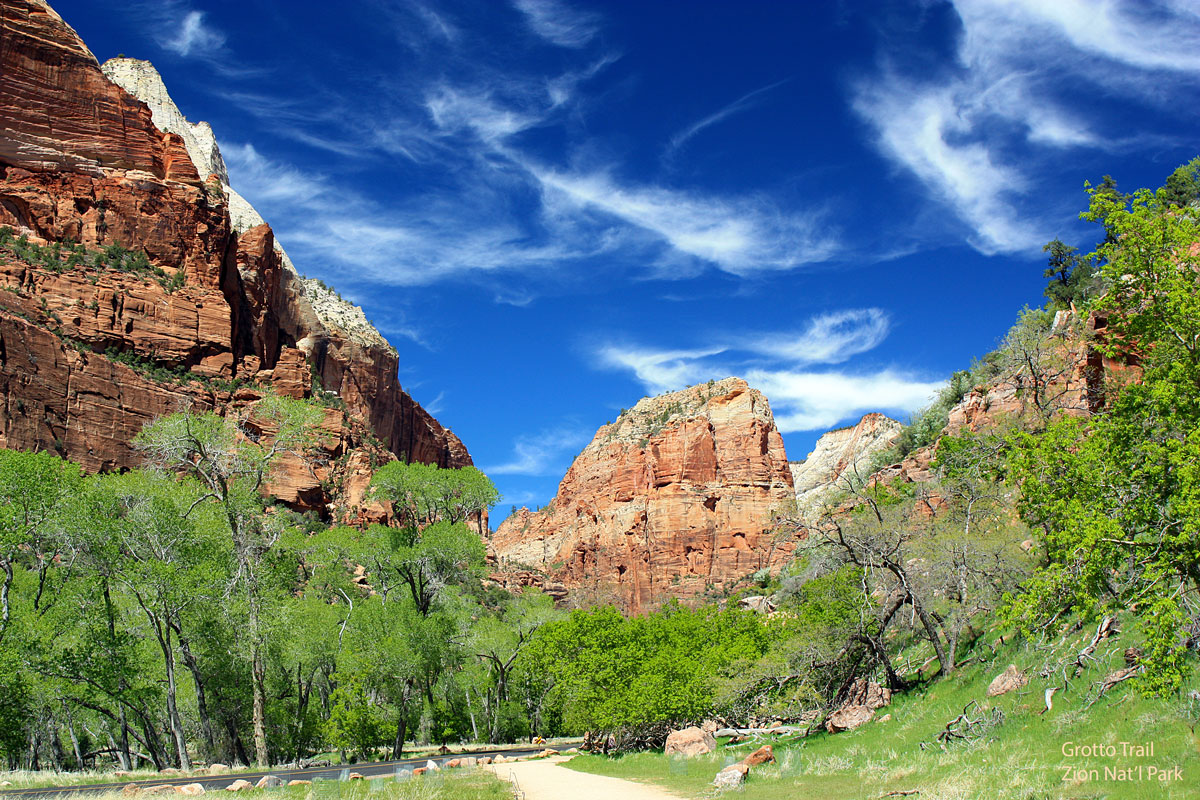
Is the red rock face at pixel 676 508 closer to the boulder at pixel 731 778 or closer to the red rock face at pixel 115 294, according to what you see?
the red rock face at pixel 115 294

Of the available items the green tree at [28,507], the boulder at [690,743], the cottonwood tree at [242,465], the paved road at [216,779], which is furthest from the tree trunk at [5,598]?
the boulder at [690,743]

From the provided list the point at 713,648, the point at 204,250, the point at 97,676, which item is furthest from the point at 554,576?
the point at 97,676

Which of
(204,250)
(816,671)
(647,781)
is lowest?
(647,781)

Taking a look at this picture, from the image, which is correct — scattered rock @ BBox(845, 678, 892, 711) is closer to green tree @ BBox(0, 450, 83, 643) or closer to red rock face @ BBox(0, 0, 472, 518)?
green tree @ BBox(0, 450, 83, 643)

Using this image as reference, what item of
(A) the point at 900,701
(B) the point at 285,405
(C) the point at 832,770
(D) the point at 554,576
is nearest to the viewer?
(C) the point at 832,770

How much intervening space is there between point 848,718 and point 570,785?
845cm

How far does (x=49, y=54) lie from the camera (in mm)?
77125

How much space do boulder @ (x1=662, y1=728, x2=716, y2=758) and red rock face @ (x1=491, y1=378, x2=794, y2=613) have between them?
71.6 m

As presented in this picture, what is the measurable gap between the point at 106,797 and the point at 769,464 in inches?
4148

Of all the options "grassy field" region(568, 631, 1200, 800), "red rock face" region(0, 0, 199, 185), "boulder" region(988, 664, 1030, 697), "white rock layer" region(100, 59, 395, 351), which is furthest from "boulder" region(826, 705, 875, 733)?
"white rock layer" region(100, 59, 395, 351)

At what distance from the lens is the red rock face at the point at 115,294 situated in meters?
61.1

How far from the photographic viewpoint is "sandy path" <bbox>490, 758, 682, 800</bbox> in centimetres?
1717

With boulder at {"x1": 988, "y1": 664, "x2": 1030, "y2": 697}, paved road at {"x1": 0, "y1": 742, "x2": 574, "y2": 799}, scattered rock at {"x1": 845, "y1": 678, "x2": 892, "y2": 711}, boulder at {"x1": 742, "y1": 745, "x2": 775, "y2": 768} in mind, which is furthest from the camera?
scattered rock at {"x1": 845, "y1": 678, "x2": 892, "y2": 711}

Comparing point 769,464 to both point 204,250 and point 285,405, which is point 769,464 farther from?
point 285,405
